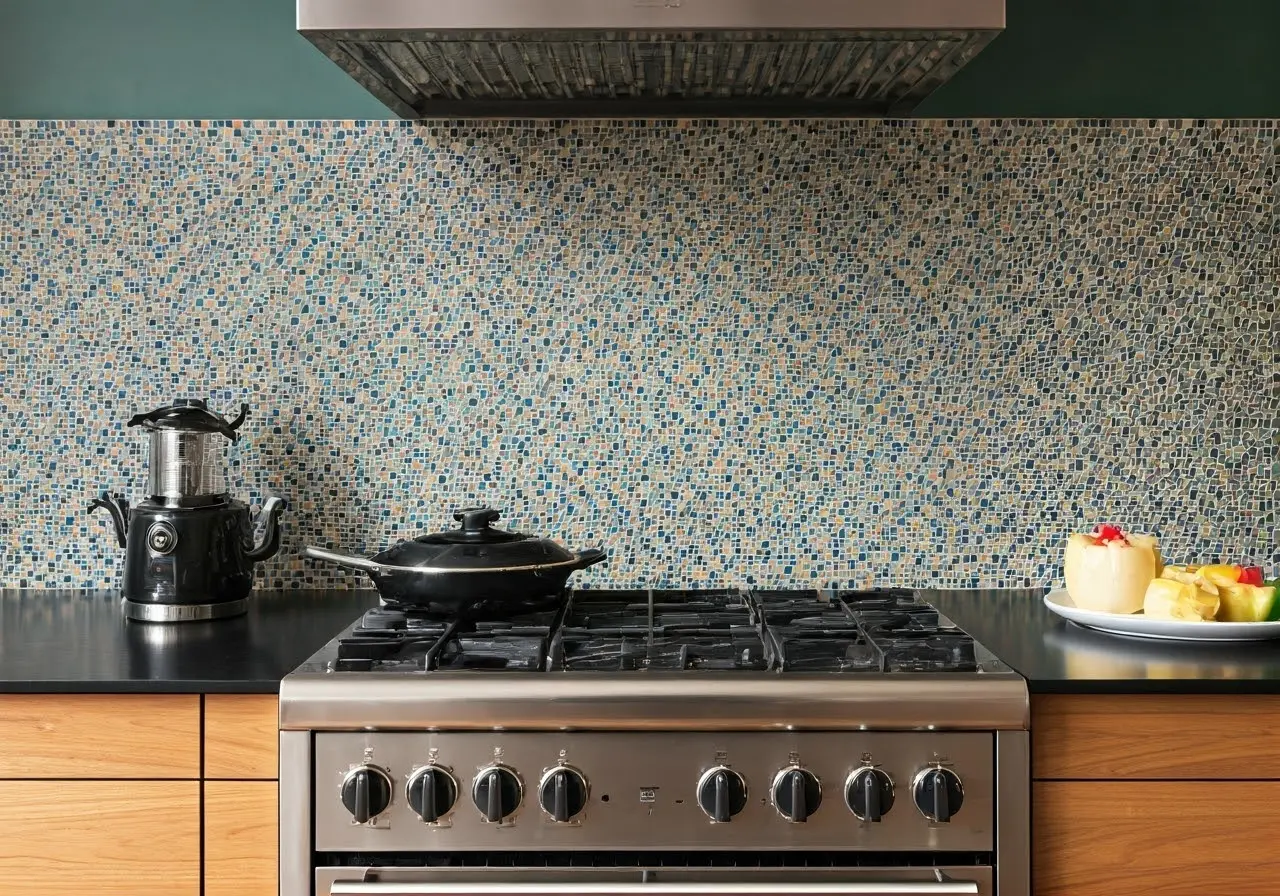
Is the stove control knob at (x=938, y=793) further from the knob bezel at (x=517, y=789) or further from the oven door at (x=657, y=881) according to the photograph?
the knob bezel at (x=517, y=789)

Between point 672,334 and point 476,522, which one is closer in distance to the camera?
point 476,522

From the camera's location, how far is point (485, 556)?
68.6 inches

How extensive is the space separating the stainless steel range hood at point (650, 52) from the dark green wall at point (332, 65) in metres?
0.22

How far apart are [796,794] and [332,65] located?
1556 millimetres

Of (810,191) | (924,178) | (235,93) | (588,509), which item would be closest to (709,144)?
(810,191)

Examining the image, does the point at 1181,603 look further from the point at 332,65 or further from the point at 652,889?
the point at 332,65

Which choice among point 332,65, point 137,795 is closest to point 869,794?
point 137,795

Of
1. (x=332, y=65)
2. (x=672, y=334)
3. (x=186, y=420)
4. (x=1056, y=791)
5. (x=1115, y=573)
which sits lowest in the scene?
(x=1056, y=791)

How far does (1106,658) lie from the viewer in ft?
5.26

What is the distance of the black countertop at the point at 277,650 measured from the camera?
1472mm

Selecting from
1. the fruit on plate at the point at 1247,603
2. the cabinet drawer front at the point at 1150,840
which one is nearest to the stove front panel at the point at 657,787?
the cabinet drawer front at the point at 1150,840

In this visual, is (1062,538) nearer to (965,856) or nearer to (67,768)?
(965,856)

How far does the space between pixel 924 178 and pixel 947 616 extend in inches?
31.9

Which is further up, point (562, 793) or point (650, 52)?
point (650, 52)
